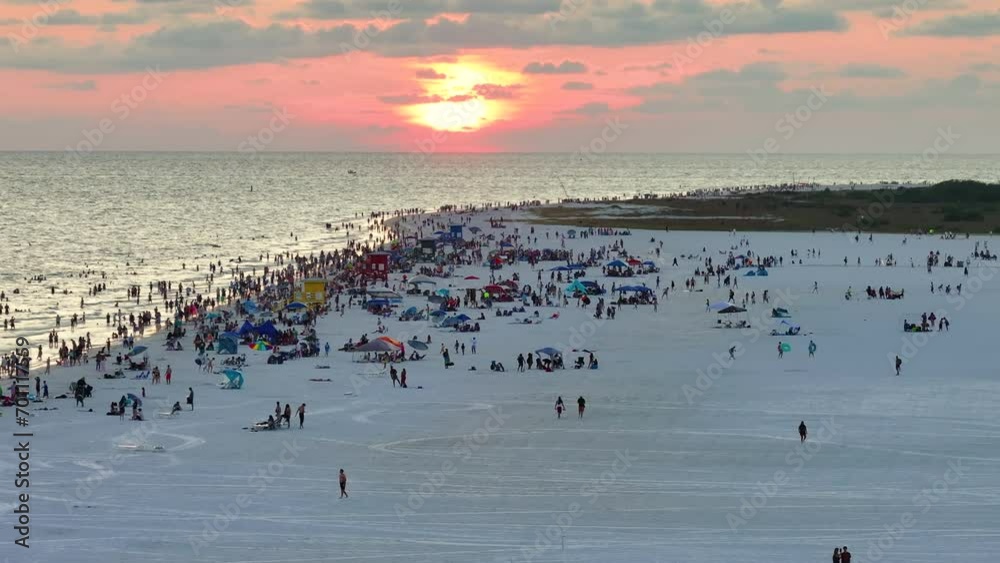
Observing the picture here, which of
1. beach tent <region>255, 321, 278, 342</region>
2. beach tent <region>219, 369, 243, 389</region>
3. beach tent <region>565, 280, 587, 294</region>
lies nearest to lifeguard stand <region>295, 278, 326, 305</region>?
beach tent <region>255, 321, 278, 342</region>

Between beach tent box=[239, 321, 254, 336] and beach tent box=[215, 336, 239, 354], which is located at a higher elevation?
beach tent box=[239, 321, 254, 336]

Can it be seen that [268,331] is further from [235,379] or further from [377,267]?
[377,267]

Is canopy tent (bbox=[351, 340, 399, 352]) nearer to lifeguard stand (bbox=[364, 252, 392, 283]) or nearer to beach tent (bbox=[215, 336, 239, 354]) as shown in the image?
beach tent (bbox=[215, 336, 239, 354])

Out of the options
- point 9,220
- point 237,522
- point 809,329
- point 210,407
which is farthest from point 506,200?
point 237,522

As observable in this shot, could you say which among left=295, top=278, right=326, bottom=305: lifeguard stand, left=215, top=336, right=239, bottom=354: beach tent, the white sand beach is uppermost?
left=295, top=278, right=326, bottom=305: lifeguard stand

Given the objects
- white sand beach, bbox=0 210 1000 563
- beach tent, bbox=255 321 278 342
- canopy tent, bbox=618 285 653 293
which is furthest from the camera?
canopy tent, bbox=618 285 653 293

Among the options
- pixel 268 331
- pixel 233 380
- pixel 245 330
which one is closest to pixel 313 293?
pixel 245 330

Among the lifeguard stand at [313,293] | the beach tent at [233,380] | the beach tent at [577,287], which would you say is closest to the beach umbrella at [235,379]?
the beach tent at [233,380]
